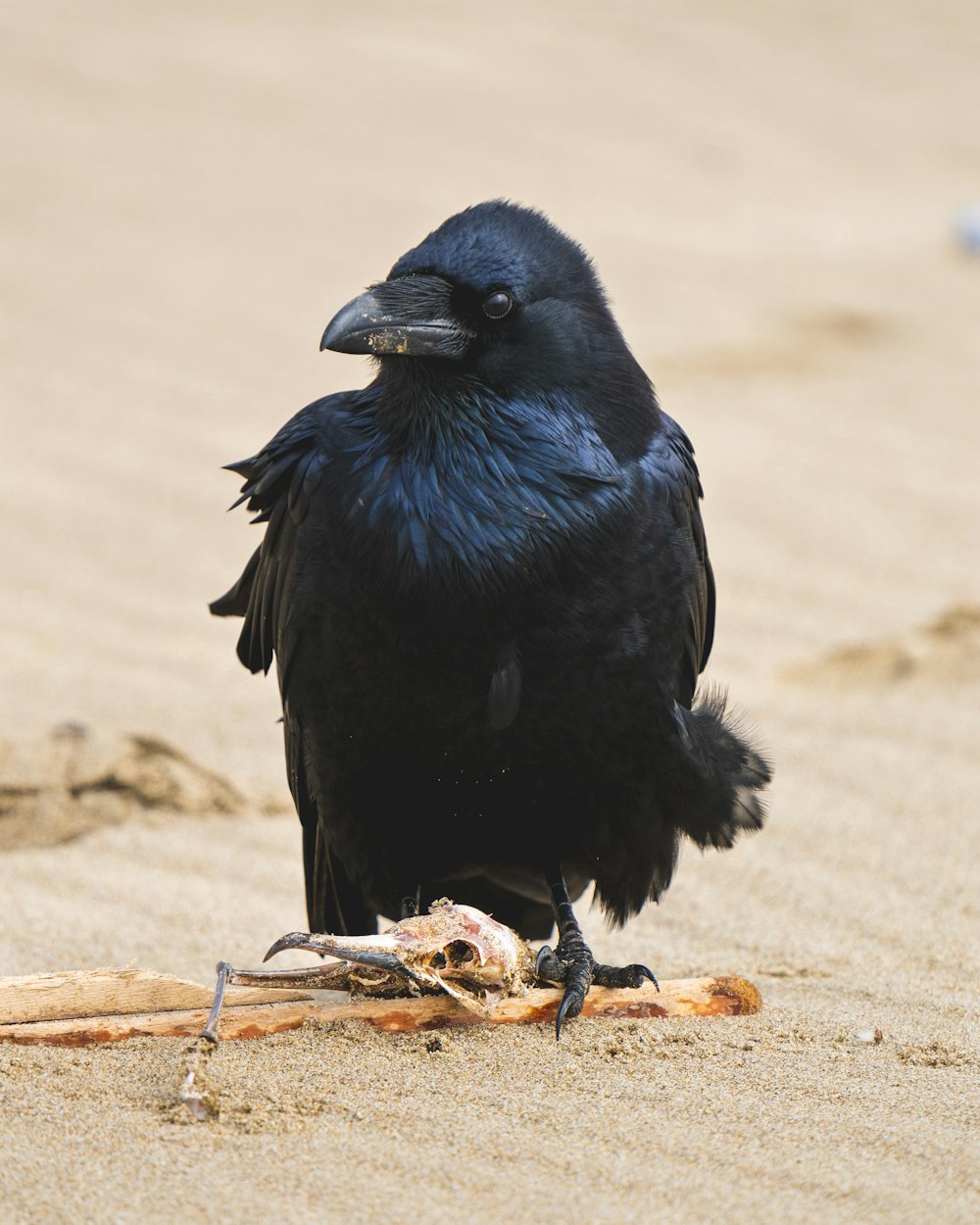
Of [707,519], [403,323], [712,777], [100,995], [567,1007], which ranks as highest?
[403,323]

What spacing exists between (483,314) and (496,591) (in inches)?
24.5

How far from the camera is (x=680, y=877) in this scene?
4906mm

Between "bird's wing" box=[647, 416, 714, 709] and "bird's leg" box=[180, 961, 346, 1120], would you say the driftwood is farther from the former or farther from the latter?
"bird's wing" box=[647, 416, 714, 709]

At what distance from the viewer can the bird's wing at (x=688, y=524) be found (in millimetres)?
3727

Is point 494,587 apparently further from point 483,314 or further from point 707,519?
point 707,519

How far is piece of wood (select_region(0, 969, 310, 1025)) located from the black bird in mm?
653

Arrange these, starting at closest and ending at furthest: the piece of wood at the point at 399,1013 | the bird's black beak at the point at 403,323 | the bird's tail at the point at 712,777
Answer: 1. the piece of wood at the point at 399,1013
2. the bird's black beak at the point at 403,323
3. the bird's tail at the point at 712,777

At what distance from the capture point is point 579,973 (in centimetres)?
341

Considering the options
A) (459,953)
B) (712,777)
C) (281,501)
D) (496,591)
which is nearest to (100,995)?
(459,953)

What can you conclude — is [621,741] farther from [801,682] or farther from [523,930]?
[801,682]

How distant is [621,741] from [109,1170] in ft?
4.91

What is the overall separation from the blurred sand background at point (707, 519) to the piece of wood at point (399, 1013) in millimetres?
56

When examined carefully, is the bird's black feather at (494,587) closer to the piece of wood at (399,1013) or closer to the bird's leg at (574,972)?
the bird's leg at (574,972)

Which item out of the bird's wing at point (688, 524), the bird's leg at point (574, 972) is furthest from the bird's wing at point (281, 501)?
the bird's leg at point (574, 972)
